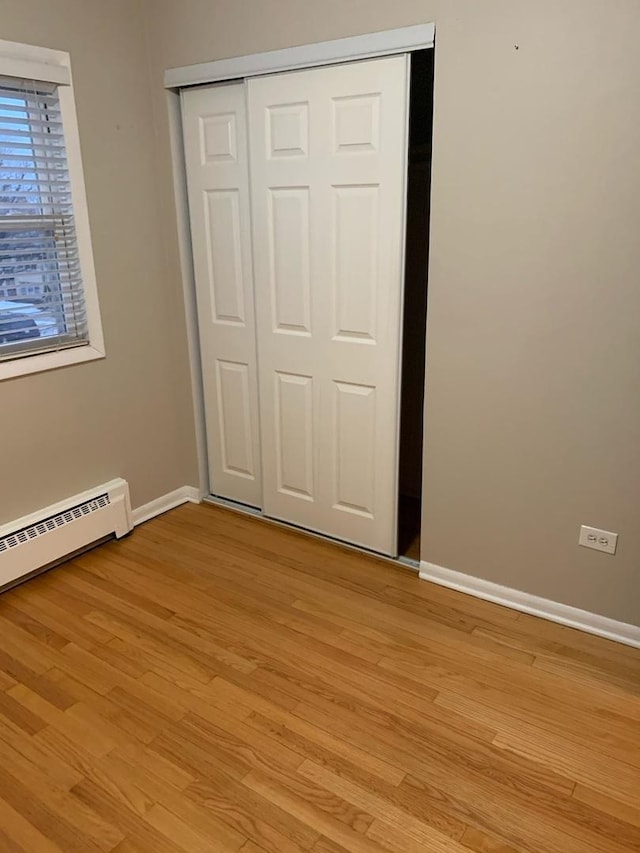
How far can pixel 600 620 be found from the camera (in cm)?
237

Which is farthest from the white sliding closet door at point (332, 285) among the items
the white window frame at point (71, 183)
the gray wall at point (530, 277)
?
the white window frame at point (71, 183)

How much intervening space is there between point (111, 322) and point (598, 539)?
7.29 ft

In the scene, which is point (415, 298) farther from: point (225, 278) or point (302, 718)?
point (302, 718)

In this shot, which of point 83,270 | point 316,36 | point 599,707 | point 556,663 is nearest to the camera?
point 599,707

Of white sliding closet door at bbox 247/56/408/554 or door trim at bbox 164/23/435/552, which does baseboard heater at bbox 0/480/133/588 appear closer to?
door trim at bbox 164/23/435/552

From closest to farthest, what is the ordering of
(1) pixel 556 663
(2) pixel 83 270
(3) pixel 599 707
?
(3) pixel 599 707
(1) pixel 556 663
(2) pixel 83 270

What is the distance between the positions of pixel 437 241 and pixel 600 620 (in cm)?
150

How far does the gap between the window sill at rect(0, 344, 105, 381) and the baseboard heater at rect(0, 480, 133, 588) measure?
0.60 meters

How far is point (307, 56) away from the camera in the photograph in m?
2.44

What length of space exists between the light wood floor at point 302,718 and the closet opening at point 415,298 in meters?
0.59

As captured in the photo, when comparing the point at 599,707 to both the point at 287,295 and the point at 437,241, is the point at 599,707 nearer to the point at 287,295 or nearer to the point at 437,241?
the point at 437,241

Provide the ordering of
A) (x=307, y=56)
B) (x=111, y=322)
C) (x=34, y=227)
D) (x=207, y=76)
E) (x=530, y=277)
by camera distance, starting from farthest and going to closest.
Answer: (x=111, y=322) → (x=207, y=76) → (x=34, y=227) → (x=307, y=56) → (x=530, y=277)

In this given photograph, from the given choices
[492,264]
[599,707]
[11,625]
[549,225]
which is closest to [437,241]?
[492,264]

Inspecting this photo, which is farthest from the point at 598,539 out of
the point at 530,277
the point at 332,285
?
the point at 332,285
